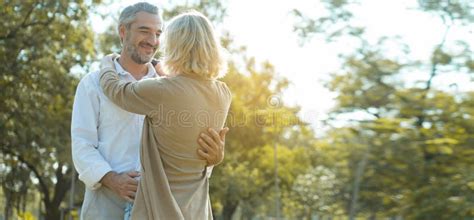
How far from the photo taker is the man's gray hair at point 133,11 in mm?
A: 3232

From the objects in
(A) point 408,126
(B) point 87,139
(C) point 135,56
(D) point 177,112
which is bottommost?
(A) point 408,126

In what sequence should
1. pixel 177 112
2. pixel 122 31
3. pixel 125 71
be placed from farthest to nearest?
pixel 122 31
pixel 125 71
pixel 177 112

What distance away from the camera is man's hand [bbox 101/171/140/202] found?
2.87 meters

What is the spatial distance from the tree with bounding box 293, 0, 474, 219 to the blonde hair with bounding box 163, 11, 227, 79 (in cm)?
660

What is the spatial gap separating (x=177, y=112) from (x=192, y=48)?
25 cm

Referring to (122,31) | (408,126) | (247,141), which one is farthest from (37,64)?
(122,31)

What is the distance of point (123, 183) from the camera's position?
2891 millimetres

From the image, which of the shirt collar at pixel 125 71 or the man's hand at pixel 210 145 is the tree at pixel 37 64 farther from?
the man's hand at pixel 210 145

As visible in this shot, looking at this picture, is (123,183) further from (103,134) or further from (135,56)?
(135,56)

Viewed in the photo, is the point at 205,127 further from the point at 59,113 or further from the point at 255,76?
the point at 255,76

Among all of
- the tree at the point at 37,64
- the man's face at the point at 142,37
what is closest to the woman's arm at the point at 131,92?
the man's face at the point at 142,37

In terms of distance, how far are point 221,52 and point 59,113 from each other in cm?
2184

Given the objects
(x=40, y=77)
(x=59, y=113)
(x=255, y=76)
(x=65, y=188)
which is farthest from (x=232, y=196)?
(x=40, y=77)

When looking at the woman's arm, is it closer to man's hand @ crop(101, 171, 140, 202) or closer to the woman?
the woman
